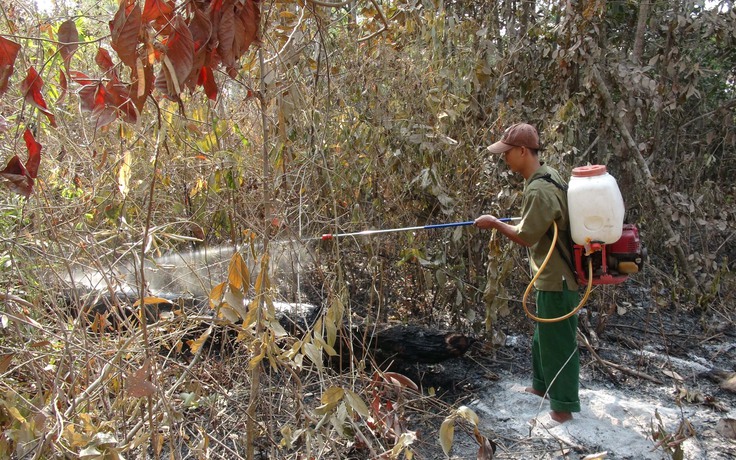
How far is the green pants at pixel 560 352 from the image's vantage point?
12.2ft

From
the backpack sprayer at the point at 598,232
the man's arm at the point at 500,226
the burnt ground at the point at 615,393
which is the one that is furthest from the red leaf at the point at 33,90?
the man's arm at the point at 500,226

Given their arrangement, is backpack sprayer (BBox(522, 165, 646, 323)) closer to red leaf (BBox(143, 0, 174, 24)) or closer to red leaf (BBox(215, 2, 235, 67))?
red leaf (BBox(215, 2, 235, 67))

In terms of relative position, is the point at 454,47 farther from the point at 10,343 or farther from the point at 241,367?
the point at 10,343

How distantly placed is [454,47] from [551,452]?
2832mm

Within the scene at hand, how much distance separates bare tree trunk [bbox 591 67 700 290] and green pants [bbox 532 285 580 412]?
1607mm

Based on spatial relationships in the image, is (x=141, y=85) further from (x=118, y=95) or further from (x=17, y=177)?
(x=17, y=177)

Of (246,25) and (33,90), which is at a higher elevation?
(246,25)

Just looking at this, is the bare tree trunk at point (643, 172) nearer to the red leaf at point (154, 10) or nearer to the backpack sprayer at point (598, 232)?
the backpack sprayer at point (598, 232)

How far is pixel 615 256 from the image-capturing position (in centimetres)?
353

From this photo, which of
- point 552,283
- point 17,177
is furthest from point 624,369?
point 17,177

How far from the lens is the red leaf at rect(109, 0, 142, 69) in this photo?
1.57 meters

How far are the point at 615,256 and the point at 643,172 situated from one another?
1746 mm

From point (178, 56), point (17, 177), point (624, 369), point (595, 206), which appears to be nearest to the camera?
point (178, 56)

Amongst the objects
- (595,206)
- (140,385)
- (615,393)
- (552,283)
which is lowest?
(615,393)
